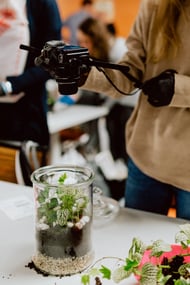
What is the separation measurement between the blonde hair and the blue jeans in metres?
0.33

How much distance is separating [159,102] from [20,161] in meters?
0.69

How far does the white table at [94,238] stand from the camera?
1.08m

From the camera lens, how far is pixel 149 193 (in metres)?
1.46

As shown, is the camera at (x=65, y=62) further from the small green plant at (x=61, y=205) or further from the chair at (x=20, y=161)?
the chair at (x=20, y=161)

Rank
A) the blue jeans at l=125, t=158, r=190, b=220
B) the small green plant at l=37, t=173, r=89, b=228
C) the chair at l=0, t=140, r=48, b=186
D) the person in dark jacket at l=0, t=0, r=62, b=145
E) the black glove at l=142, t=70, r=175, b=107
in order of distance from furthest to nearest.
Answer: the person in dark jacket at l=0, t=0, r=62, b=145 < the chair at l=0, t=140, r=48, b=186 < the blue jeans at l=125, t=158, r=190, b=220 < the black glove at l=142, t=70, r=175, b=107 < the small green plant at l=37, t=173, r=89, b=228

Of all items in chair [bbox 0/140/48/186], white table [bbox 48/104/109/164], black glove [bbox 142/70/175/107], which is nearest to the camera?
black glove [bbox 142/70/175/107]

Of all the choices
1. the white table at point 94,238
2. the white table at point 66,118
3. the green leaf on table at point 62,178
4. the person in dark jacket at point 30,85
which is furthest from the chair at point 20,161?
the white table at point 66,118

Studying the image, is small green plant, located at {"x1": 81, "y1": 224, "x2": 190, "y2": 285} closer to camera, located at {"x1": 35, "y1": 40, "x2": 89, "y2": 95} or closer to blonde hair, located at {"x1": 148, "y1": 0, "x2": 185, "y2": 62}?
camera, located at {"x1": 35, "y1": 40, "x2": 89, "y2": 95}

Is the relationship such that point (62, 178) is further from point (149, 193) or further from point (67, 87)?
point (149, 193)

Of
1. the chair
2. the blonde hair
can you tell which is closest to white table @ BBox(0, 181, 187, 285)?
the chair

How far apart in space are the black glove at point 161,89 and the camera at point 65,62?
0.19 m

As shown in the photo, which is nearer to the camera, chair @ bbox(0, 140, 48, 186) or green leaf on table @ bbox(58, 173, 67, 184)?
green leaf on table @ bbox(58, 173, 67, 184)

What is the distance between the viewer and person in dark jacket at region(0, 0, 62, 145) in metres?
1.83

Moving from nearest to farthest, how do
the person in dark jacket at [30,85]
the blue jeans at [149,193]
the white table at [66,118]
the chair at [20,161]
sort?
the blue jeans at [149,193] < the chair at [20,161] < the person in dark jacket at [30,85] < the white table at [66,118]
